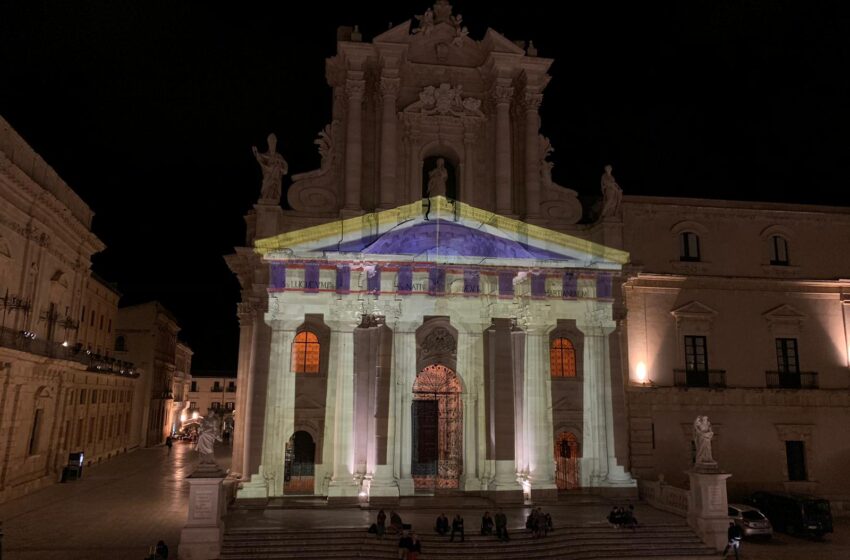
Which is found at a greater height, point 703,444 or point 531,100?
point 531,100

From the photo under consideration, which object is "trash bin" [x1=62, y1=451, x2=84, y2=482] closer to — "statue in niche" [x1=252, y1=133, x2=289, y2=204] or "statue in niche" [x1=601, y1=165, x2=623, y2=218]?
"statue in niche" [x1=252, y1=133, x2=289, y2=204]

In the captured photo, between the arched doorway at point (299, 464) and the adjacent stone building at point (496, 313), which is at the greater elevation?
the adjacent stone building at point (496, 313)

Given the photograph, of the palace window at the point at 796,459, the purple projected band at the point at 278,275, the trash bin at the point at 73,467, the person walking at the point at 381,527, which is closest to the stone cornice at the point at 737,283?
the palace window at the point at 796,459

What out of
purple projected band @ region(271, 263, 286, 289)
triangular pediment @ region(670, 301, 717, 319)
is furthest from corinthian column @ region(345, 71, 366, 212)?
triangular pediment @ region(670, 301, 717, 319)

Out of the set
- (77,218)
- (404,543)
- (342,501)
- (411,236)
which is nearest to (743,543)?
(404,543)

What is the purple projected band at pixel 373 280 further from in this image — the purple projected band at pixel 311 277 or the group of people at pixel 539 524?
the group of people at pixel 539 524

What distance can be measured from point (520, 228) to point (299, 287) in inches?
355

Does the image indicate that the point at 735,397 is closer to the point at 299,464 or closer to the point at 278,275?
the point at 299,464

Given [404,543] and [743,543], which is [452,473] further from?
[743,543]

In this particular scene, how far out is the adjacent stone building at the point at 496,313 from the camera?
26.1 metres

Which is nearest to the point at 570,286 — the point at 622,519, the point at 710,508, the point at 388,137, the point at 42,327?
the point at 622,519

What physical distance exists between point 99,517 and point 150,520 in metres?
1.96

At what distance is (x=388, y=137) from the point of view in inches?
1158

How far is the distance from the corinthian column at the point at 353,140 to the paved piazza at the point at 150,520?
12.4 m
